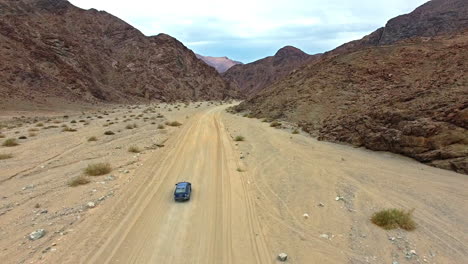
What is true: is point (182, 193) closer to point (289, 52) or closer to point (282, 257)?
point (282, 257)

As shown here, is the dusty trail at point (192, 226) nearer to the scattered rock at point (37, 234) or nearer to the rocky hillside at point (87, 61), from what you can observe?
the scattered rock at point (37, 234)

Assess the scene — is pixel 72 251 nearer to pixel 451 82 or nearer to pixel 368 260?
pixel 368 260

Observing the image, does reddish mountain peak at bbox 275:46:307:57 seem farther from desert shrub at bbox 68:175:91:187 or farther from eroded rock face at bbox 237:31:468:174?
desert shrub at bbox 68:175:91:187

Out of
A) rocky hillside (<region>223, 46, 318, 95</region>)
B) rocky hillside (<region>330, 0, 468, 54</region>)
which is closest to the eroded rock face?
rocky hillside (<region>330, 0, 468, 54</region>)

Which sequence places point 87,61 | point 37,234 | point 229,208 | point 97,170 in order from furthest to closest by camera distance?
1. point 87,61
2. point 97,170
3. point 229,208
4. point 37,234

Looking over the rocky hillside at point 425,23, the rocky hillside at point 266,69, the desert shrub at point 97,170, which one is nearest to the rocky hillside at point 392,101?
the desert shrub at point 97,170

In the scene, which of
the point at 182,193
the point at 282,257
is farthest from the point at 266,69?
the point at 282,257
